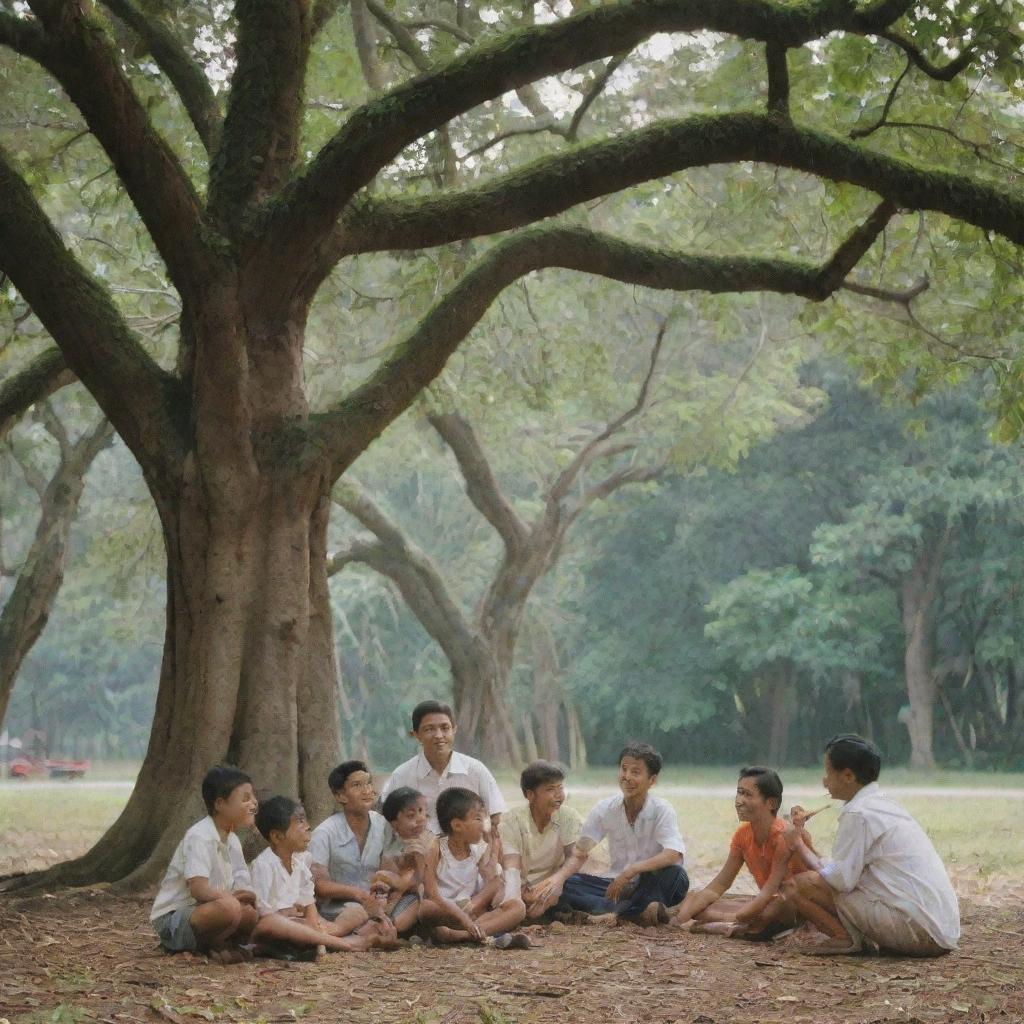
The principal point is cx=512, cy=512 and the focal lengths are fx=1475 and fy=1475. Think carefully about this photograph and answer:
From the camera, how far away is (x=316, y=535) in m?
9.75

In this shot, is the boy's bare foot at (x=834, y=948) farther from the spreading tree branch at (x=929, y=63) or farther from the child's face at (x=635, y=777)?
the spreading tree branch at (x=929, y=63)

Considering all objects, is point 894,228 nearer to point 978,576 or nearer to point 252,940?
point 252,940

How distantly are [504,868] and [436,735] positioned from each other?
821mm

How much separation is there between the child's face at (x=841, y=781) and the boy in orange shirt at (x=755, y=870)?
527mm

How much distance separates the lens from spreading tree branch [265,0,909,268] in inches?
332

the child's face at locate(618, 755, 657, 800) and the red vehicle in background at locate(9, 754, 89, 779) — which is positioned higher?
the child's face at locate(618, 755, 657, 800)

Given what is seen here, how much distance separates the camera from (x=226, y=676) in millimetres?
8969

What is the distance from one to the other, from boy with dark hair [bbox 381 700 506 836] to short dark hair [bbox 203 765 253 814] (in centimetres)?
150

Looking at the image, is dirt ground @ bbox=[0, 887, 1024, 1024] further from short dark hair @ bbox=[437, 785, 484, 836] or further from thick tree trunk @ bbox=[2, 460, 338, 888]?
thick tree trunk @ bbox=[2, 460, 338, 888]

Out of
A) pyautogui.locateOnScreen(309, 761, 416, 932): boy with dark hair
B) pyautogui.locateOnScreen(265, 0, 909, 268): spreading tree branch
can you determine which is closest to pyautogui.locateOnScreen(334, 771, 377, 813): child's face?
pyautogui.locateOnScreen(309, 761, 416, 932): boy with dark hair

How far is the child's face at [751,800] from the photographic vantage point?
7.87 meters

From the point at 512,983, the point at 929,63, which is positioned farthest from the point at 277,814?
the point at 929,63

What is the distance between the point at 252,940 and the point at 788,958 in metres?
2.60

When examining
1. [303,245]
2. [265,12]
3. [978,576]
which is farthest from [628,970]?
[978,576]
